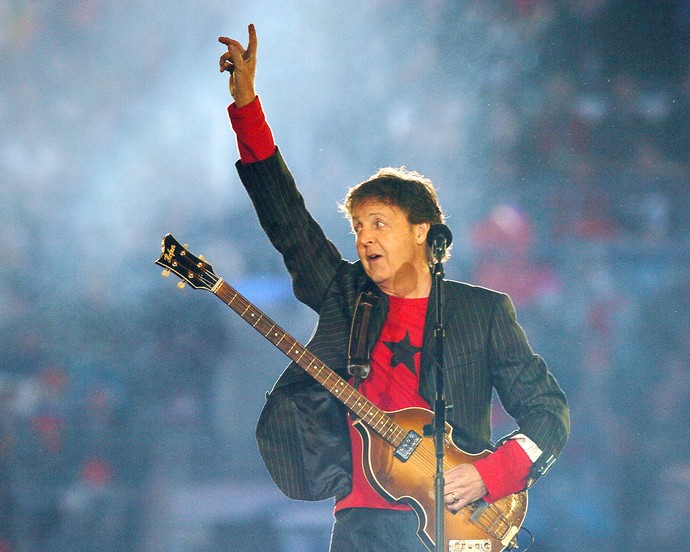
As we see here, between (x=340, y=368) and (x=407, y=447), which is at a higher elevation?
(x=340, y=368)

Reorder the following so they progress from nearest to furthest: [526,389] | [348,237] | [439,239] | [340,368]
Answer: [439,239] < [340,368] < [526,389] < [348,237]

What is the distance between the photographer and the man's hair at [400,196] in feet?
11.4

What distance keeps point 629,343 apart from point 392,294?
1.62 meters

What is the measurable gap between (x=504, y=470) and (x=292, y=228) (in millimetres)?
1193

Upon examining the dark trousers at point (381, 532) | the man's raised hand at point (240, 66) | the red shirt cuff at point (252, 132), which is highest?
the man's raised hand at point (240, 66)

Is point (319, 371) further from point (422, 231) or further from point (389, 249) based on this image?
point (422, 231)

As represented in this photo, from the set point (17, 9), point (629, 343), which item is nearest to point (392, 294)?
point (629, 343)

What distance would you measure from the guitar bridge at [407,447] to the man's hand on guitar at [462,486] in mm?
154

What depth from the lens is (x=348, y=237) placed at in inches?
164

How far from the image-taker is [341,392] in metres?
3.14

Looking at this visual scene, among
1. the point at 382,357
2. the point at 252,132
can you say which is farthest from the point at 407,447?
the point at 252,132

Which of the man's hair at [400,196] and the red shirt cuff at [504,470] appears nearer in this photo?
the red shirt cuff at [504,470]

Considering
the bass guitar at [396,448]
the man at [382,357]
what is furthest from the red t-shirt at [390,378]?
the bass guitar at [396,448]

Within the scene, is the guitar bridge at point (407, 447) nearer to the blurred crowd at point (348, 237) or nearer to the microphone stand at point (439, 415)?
the microphone stand at point (439, 415)
